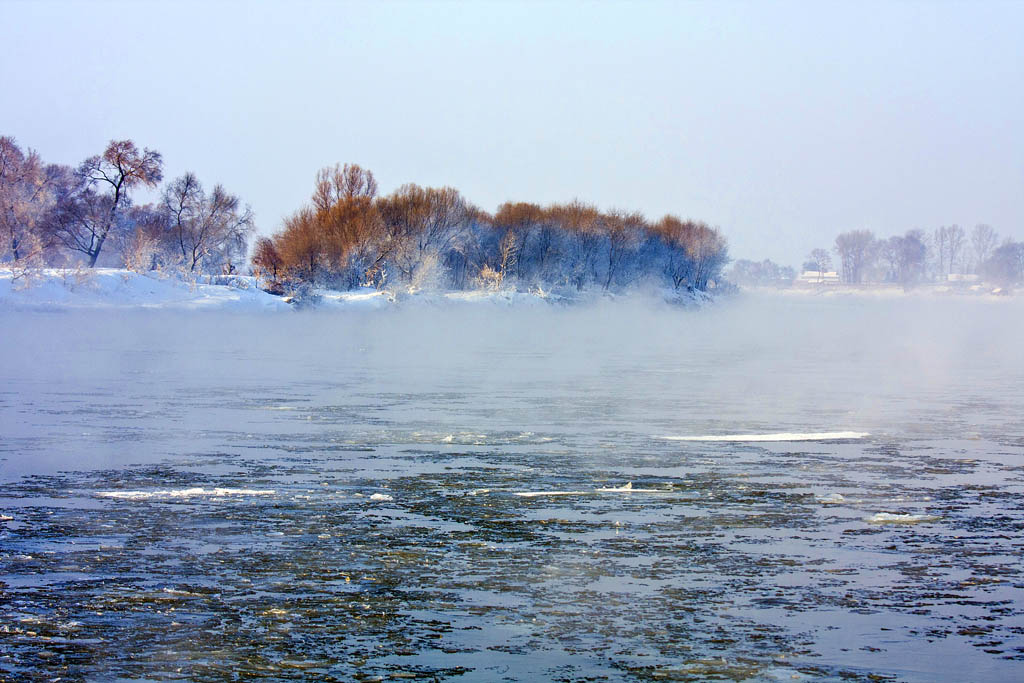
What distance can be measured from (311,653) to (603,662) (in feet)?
4.97

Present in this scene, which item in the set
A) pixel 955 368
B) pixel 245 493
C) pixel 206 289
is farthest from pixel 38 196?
pixel 245 493

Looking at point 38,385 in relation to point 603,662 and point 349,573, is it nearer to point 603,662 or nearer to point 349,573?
point 349,573

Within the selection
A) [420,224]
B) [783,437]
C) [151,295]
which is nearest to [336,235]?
[420,224]

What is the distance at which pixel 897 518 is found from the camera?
8.91 m

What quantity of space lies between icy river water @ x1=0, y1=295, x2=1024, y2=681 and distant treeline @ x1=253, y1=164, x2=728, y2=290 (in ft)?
190

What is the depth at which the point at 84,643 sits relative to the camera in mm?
5660

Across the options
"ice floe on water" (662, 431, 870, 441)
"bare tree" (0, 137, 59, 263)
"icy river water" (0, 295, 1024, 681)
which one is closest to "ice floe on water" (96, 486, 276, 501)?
"icy river water" (0, 295, 1024, 681)

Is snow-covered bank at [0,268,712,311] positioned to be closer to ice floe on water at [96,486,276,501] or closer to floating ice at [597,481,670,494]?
ice floe on water at [96,486,276,501]

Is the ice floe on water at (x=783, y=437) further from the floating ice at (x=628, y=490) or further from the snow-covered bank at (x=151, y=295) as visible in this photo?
the snow-covered bank at (x=151, y=295)

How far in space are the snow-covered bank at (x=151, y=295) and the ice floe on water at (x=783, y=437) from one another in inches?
1664

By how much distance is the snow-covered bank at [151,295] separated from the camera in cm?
5162

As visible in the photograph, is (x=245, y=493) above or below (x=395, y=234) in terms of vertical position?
below

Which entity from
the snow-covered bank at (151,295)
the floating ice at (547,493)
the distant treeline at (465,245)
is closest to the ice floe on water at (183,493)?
the floating ice at (547,493)

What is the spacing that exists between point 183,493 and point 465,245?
8249 cm
